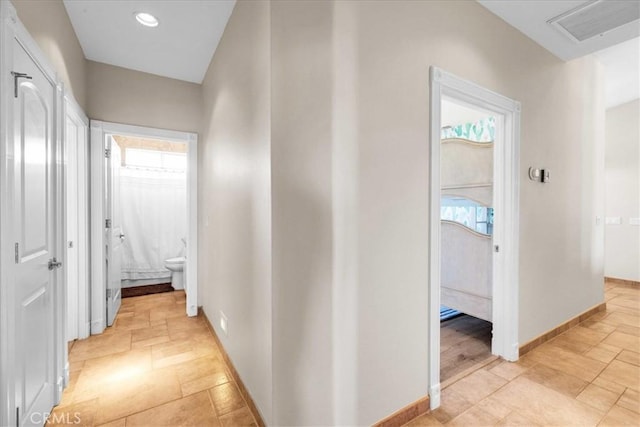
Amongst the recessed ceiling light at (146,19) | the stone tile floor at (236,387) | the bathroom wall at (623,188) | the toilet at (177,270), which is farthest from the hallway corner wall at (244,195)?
the bathroom wall at (623,188)

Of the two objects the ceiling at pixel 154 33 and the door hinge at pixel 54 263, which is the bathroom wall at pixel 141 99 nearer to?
the ceiling at pixel 154 33

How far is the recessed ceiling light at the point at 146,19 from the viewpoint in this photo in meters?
2.20

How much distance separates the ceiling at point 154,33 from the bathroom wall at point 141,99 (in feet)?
0.35

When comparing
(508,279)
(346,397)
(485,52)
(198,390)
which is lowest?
(198,390)

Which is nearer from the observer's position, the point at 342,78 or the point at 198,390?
the point at 342,78

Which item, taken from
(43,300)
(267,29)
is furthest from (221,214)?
(267,29)

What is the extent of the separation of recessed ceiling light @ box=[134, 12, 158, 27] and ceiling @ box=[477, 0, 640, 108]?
8.10 feet

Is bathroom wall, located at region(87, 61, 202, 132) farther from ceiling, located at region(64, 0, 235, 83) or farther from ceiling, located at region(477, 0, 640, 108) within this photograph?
ceiling, located at region(477, 0, 640, 108)

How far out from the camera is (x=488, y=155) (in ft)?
8.52

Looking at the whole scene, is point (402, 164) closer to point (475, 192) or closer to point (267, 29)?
point (267, 29)

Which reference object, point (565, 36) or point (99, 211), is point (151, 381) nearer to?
point (99, 211)

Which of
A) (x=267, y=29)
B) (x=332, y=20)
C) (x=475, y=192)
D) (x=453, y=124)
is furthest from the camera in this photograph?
(x=453, y=124)

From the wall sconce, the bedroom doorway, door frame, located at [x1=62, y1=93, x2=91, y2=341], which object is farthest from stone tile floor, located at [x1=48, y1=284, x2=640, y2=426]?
the wall sconce

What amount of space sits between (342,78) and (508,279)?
2.02 m
